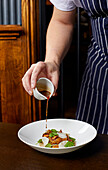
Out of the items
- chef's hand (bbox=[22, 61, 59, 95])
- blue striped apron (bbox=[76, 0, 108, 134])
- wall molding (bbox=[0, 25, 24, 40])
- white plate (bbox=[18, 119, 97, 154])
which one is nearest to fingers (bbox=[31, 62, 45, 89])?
chef's hand (bbox=[22, 61, 59, 95])

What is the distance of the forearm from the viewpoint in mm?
1249

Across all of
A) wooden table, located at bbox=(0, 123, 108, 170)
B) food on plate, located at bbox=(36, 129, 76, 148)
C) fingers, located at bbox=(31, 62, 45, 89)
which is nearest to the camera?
wooden table, located at bbox=(0, 123, 108, 170)

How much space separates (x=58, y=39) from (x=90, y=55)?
0.22 meters

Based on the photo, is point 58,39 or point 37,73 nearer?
point 37,73

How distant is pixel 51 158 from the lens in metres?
0.80

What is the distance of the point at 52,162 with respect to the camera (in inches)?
30.6

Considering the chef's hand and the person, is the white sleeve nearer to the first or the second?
the person

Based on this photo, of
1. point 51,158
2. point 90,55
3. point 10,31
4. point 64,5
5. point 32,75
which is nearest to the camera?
point 51,158

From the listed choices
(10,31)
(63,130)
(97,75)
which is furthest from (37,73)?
(10,31)

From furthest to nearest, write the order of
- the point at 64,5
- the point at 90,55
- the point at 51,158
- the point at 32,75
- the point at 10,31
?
the point at 10,31 < the point at 90,55 < the point at 64,5 < the point at 32,75 < the point at 51,158

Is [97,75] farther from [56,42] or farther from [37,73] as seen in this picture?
[37,73]

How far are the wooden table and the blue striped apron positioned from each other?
39 cm

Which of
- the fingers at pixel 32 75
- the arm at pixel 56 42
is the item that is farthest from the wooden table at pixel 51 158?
the arm at pixel 56 42

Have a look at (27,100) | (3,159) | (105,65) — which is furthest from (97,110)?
(27,100)
